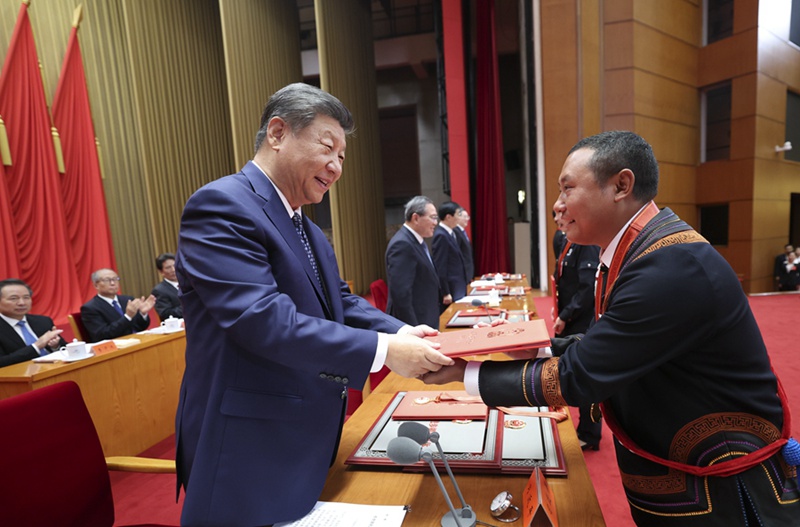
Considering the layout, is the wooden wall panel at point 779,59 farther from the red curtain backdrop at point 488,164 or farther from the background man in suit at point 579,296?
the background man in suit at point 579,296

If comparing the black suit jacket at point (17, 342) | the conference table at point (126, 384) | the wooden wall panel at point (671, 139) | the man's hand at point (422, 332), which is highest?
the wooden wall panel at point (671, 139)

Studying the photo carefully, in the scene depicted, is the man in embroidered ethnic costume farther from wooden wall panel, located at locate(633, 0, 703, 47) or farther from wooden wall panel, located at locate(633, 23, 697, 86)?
wooden wall panel, located at locate(633, 0, 703, 47)

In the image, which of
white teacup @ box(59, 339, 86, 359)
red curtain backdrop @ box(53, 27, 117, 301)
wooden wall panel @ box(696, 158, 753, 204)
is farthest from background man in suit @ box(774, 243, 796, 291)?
red curtain backdrop @ box(53, 27, 117, 301)

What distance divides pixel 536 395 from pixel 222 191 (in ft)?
2.67

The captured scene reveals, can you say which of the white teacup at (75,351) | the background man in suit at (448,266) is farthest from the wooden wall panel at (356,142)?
the white teacup at (75,351)

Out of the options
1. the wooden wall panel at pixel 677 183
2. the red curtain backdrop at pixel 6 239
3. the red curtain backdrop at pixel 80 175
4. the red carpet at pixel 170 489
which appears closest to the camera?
the red carpet at pixel 170 489

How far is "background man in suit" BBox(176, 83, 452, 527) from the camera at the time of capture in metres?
0.92

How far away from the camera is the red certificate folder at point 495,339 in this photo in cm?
100

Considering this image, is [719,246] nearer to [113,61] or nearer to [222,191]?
[222,191]

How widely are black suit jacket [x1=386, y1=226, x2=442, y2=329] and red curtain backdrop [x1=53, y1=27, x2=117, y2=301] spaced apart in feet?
18.3

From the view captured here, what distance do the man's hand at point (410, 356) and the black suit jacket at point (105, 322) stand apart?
371 cm

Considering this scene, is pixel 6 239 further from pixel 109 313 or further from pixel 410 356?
pixel 410 356

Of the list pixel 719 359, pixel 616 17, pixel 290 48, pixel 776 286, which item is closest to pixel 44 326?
pixel 719 359

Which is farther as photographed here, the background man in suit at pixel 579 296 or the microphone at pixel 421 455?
the background man in suit at pixel 579 296
